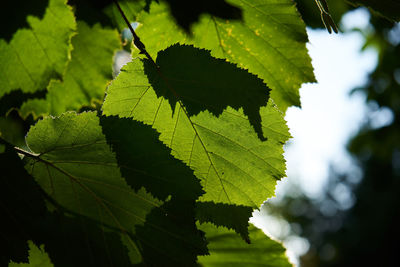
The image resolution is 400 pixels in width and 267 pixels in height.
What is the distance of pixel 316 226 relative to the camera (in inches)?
918

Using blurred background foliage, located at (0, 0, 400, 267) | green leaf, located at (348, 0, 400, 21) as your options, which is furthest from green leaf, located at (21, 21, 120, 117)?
green leaf, located at (348, 0, 400, 21)

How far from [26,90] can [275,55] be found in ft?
2.02

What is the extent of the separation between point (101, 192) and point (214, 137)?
0.93 feet

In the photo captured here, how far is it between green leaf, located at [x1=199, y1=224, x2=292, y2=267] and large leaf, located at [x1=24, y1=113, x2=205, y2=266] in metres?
0.26

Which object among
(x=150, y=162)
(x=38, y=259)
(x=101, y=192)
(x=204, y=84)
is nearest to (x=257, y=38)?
(x=204, y=84)

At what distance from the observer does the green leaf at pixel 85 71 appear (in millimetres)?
920

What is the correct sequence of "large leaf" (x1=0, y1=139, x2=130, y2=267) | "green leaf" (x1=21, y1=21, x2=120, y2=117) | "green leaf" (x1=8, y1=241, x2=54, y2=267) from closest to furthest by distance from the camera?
→ "large leaf" (x1=0, y1=139, x2=130, y2=267) < "green leaf" (x1=8, y1=241, x2=54, y2=267) < "green leaf" (x1=21, y1=21, x2=120, y2=117)

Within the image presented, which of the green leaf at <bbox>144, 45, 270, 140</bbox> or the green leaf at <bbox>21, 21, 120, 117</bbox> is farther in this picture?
the green leaf at <bbox>21, 21, 120, 117</bbox>

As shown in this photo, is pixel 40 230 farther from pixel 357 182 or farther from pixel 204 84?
pixel 357 182

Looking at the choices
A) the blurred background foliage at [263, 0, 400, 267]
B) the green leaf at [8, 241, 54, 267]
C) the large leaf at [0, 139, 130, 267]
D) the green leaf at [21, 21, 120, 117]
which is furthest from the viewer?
the blurred background foliage at [263, 0, 400, 267]

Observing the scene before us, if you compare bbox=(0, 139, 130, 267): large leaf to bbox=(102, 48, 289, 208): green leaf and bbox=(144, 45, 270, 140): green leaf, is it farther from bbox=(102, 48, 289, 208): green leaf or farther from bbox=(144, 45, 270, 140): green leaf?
bbox=(144, 45, 270, 140): green leaf

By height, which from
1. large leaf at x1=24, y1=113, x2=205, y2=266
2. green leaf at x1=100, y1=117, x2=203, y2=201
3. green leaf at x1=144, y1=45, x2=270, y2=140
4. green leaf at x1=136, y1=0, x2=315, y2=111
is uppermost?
green leaf at x1=136, y1=0, x2=315, y2=111

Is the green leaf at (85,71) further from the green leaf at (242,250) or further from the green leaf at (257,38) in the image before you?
the green leaf at (242,250)

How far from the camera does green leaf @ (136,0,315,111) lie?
0.79 meters
